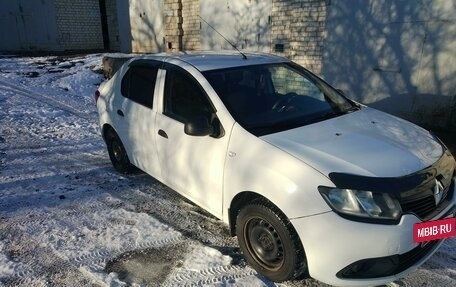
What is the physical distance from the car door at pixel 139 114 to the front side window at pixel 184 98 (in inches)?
10.2

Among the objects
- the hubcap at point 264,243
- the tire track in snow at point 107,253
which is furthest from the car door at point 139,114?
the hubcap at point 264,243

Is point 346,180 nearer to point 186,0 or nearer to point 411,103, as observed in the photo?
point 411,103

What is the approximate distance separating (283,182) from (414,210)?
864mm

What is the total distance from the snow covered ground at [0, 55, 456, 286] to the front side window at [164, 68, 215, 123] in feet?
3.57

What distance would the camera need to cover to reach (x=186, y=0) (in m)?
12.5

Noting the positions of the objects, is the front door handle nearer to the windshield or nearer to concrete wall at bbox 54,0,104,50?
the windshield

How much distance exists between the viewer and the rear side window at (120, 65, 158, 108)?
3.95 metres

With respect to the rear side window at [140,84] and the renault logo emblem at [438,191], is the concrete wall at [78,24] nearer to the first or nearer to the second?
the rear side window at [140,84]

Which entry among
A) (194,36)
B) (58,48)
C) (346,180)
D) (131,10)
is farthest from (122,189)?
(58,48)

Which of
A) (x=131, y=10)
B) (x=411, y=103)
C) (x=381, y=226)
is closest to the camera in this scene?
(x=381, y=226)

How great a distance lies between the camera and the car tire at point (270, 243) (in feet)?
8.33

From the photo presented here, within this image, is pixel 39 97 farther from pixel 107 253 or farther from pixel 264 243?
pixel 264 243

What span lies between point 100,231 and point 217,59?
79.8 inches

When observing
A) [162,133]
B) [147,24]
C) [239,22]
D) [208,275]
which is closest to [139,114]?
[162,133]
